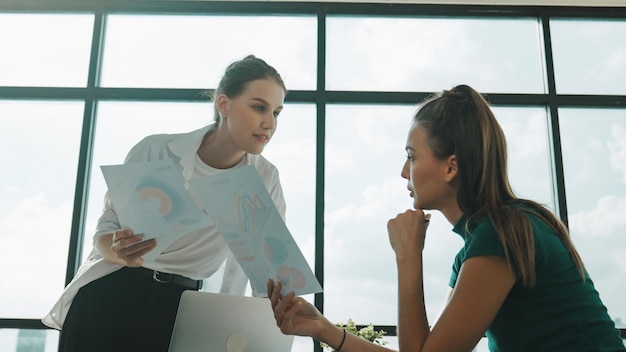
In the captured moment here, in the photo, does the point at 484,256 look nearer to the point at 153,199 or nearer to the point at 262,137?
the point at 153,199

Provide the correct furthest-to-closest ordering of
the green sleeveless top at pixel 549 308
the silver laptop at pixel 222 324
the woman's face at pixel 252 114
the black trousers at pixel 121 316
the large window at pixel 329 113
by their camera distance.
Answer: the large window at pixel 329 113 < the woman's face at pixel 252 114 < the black trousers at pixel 121 316 < the silver laptop at pixel 222 324 < the green sleeveless top at pixel 549 308

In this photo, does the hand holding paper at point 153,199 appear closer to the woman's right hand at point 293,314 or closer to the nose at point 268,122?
the woman's right hand at point 293,314

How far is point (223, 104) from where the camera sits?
2.20 m

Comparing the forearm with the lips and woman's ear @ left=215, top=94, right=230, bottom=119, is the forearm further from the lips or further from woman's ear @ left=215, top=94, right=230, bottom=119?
woman's ear @ left=215, top=94, right=230, bottom=119

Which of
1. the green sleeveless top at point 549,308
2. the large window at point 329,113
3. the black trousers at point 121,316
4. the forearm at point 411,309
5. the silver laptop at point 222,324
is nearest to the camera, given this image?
the green sleeveless top at point 549,308

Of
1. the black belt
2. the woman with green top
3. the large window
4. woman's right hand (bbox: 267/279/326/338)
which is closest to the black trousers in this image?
the black belt

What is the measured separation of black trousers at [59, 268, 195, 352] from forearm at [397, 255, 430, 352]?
83 cm

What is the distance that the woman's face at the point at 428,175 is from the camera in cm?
141

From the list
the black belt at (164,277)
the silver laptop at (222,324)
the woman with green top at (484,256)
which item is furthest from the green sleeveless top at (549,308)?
the black belt at (164,277)

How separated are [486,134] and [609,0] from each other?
9.39ft

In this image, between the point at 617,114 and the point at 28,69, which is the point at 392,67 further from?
the point at 28,69

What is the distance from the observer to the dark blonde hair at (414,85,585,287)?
4.19ft

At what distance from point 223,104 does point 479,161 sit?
1114mm

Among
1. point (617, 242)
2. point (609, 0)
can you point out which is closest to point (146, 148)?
point (617, 242)
